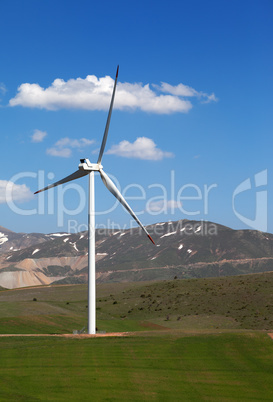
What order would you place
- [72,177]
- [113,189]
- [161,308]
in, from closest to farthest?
1. [113,189]
2. [72,177]
3. [161,308]

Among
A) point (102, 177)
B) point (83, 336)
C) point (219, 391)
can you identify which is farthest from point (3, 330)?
point (219, 391)

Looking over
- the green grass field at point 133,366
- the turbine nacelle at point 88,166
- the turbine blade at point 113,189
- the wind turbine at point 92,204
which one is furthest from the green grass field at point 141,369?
the turbine nacelle at point 88,166

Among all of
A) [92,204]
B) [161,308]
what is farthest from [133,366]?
[161,308]

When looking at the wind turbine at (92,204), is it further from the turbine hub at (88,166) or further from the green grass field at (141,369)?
the green grass field at (141,369)

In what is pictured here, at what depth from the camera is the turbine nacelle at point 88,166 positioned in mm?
45531

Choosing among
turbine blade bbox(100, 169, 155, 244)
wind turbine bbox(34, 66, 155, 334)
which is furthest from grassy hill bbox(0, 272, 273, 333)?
turbine blade bbox(100, 169, 155, 244)

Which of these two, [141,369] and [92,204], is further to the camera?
[92,204]

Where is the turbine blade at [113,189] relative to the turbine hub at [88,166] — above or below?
below

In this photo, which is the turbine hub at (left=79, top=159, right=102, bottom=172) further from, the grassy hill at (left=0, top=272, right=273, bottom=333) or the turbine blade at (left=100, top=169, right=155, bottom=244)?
the grassy hill at (left=0, top=272, right=273, bottom=333)

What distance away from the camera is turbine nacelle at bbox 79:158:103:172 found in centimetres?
4553

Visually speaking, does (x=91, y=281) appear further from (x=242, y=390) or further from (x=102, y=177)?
(x=242, y=390)

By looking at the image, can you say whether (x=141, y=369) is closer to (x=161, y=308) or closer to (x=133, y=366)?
(x=133, y=366)

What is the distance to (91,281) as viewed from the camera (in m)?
44.2

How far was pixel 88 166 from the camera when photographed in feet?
150
